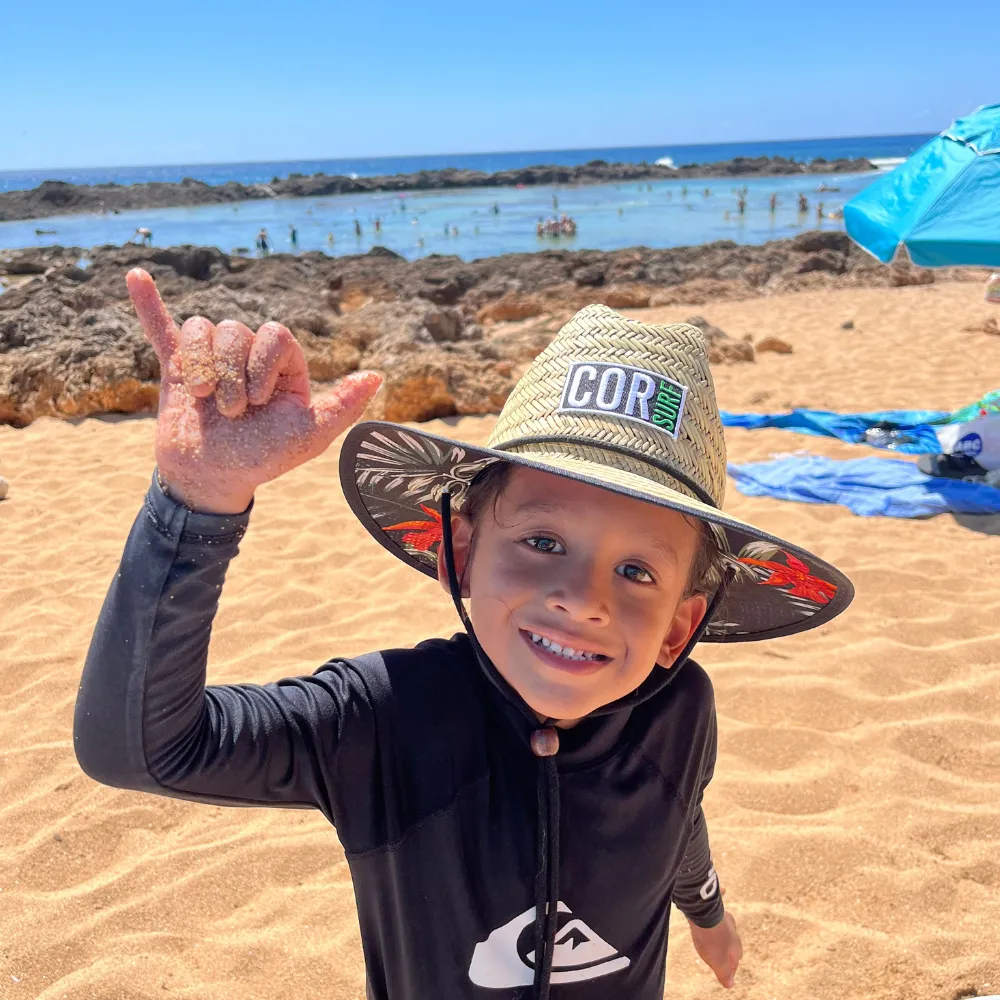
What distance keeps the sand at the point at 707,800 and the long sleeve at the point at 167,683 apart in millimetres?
1138

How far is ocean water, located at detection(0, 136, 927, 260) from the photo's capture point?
87.7 ft

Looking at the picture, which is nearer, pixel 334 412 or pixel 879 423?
pixel 334 412

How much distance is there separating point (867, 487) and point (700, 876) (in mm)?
3900

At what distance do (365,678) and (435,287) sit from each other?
40.7ft

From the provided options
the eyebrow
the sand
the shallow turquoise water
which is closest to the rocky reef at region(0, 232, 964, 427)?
the sand

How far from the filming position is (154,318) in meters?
0.94

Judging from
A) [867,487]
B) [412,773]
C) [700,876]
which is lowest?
[867,487]

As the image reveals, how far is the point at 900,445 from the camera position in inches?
225

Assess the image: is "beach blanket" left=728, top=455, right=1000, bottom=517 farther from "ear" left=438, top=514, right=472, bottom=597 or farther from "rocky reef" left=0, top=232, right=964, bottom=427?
"ear" left=438, top=514, right=472, bottom=597

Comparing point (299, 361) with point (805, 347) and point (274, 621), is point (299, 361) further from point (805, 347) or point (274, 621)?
point (805, 347)

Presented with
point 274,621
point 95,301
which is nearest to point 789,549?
point 274,621

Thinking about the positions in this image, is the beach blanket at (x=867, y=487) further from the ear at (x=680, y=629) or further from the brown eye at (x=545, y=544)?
the brown eye at (x=545, y=544)

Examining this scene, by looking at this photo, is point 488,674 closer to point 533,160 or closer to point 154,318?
point 154,318

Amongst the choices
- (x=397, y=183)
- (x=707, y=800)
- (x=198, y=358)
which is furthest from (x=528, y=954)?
(x=397, y=183)
